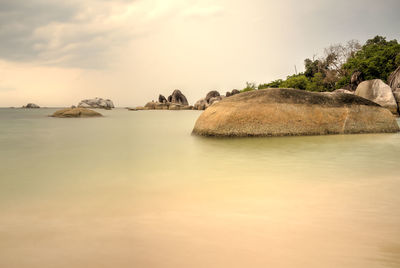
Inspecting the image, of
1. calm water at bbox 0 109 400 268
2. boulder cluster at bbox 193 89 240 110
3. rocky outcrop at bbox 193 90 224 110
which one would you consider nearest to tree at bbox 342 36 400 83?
boulder cluster at bbox 193 89 240 110

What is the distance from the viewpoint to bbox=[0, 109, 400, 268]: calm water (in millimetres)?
1608

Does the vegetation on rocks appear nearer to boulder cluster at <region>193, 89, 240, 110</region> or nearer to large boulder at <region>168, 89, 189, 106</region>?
boulder cluster at <region>193, 89, 240, 110</region>

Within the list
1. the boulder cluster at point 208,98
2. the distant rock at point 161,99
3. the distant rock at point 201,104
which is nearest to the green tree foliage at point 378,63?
the boulder cluster at point 208,98

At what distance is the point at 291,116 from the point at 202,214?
5.79 meters

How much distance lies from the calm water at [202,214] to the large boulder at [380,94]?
18937 mm

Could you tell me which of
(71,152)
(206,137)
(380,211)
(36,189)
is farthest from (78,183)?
(206,137)

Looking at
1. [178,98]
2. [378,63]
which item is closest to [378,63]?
[378,63]

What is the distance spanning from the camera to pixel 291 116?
734 centimetres

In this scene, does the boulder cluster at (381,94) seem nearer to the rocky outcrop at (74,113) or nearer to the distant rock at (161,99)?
the rocky outcrop at (74,113)

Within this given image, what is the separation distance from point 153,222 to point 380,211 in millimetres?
1778

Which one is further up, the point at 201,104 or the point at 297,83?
the point at 297,83

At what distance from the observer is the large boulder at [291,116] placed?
721cm

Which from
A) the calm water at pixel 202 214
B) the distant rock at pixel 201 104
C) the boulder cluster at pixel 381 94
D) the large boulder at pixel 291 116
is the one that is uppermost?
the distant rock at pixel 201 104

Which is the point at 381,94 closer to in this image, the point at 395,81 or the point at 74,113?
the point at 395,81
